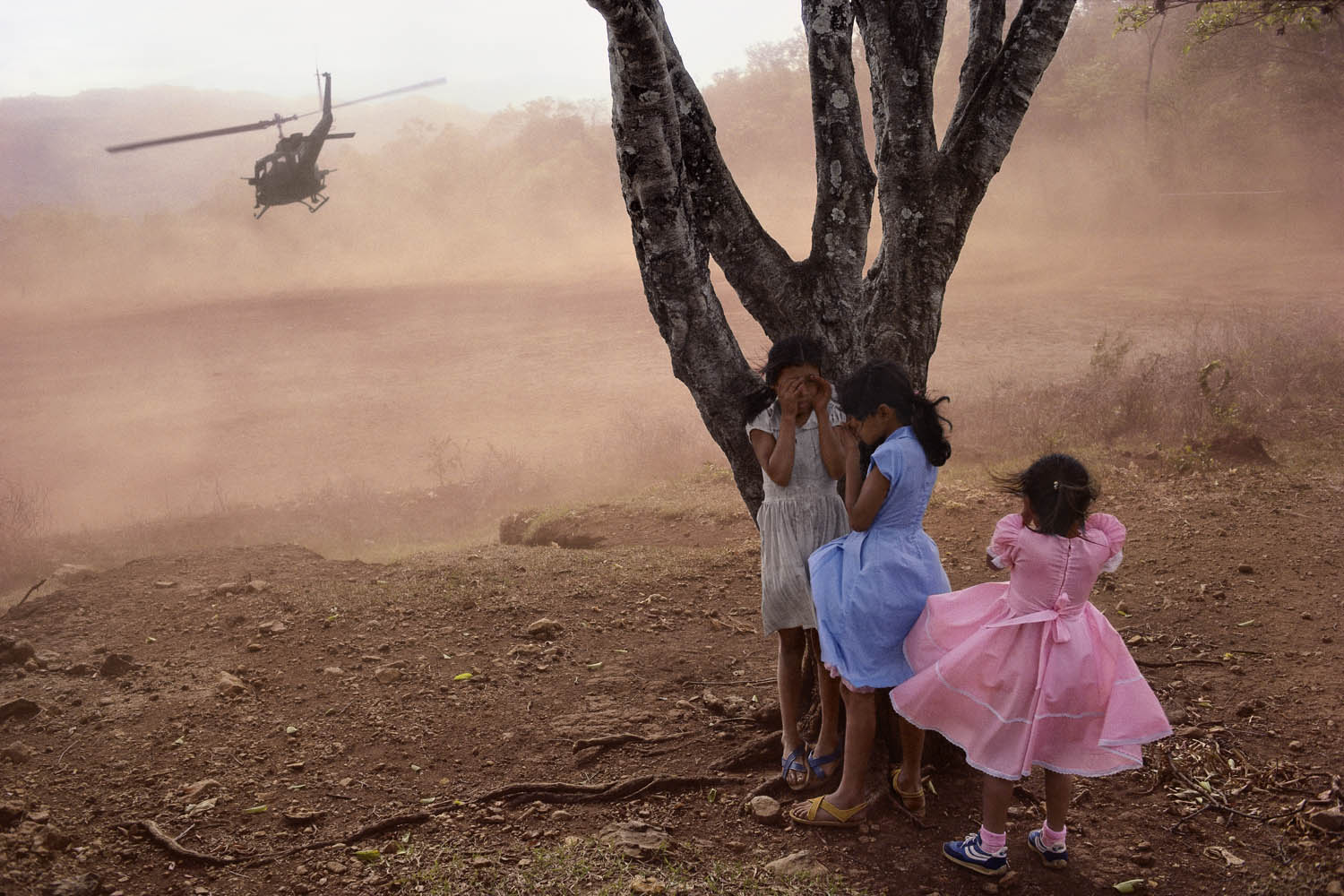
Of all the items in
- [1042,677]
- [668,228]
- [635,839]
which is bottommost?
[635,839]

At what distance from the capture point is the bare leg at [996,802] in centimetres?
286

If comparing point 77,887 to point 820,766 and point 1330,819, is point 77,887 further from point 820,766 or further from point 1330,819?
point 1330,819

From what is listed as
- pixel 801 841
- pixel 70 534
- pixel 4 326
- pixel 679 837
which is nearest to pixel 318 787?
pixel 679 837

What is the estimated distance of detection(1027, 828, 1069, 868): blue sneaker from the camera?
298 centimetres

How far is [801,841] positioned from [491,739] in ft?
5.28

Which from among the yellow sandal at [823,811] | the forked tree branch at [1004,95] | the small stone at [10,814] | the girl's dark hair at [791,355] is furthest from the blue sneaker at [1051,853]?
the small stone at [10,814]

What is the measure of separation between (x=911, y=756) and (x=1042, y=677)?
0.67 metres

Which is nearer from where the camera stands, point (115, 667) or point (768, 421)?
point (768, 421)

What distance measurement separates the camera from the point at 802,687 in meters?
3.99

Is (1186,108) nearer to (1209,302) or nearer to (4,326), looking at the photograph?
(1209,302)

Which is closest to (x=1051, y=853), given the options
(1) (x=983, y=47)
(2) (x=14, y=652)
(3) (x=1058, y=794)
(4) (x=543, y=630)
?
(3) (x=1058, y=794)

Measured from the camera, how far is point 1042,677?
109 inches

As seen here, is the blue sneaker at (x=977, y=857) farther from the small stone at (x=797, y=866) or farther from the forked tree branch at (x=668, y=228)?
the forked tree branch at (x=668, y=228)

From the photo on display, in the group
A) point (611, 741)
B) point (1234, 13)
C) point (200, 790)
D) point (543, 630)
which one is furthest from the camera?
point (1234, 13)
